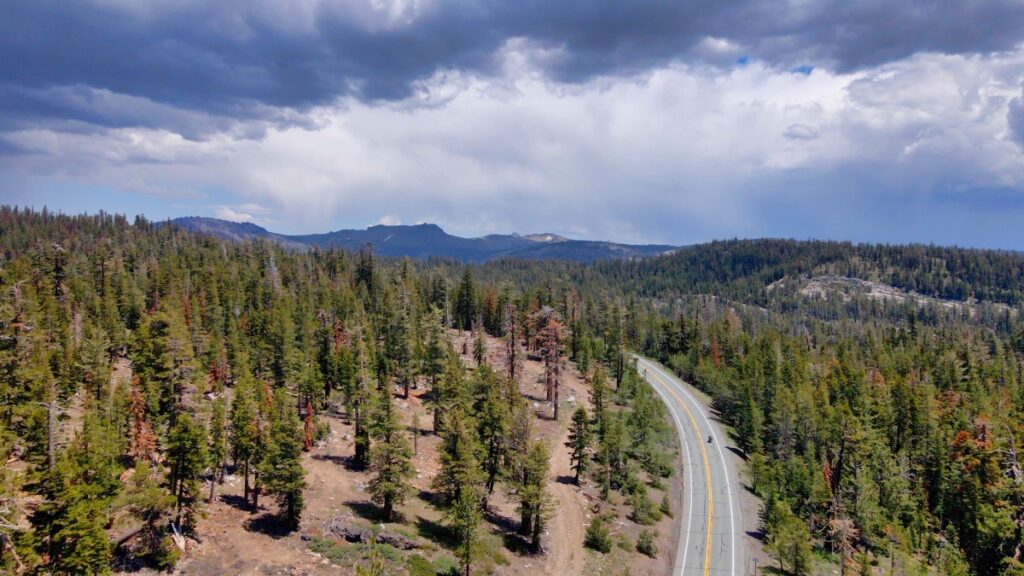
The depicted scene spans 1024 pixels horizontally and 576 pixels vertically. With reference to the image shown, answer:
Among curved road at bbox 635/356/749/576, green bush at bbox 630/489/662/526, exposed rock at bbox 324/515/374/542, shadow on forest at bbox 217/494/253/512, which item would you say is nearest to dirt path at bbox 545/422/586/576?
green bush at bbox 630/489/662/526

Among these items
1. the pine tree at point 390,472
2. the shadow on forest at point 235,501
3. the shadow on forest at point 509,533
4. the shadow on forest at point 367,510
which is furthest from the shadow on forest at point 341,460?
the shadow on forest at point 509,533

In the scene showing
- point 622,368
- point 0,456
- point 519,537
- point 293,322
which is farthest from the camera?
point 622,368

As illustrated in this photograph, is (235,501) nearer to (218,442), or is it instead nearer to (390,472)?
(218,442)

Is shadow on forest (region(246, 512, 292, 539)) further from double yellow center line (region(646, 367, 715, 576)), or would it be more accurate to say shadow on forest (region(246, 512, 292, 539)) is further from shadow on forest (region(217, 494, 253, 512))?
A: double yellow center line (region(646, 367, 715, 576))

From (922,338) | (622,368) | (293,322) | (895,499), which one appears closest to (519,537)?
(895,499)

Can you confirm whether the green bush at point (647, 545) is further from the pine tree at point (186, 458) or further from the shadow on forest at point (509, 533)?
the pine tree at point (186, 458)

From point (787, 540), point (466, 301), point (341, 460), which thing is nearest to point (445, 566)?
point (341, 460)

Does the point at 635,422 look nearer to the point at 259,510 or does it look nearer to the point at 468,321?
the point at 259,510
